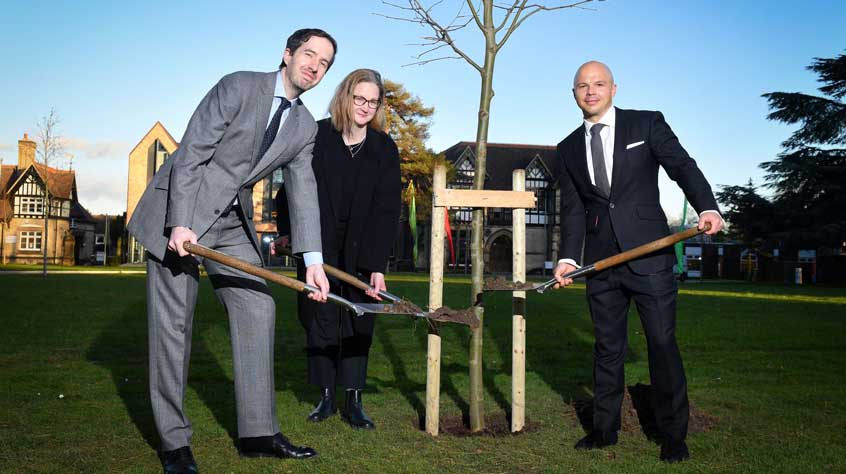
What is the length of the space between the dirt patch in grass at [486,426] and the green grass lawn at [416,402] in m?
0.05

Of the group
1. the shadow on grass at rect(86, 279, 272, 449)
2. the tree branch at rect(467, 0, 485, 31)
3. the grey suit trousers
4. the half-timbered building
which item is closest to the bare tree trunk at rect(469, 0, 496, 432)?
the tree branch at rect(467, 0, 485, 31)

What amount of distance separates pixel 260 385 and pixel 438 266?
4.74 ft

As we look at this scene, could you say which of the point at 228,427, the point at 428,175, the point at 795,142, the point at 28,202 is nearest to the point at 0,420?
the point at 228,427

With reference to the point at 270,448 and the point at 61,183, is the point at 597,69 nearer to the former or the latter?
the point at 270,448

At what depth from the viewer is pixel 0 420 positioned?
5.21 m

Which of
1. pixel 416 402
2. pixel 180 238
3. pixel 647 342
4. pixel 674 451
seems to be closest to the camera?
pixel 180 238

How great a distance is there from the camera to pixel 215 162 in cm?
410

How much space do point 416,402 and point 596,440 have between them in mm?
1829

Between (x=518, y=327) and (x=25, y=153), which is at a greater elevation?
(x=25, y=153)

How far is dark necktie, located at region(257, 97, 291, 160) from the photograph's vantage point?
423 centimetres

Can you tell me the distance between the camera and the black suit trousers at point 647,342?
4598mm

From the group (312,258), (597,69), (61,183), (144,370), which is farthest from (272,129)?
(61,183)

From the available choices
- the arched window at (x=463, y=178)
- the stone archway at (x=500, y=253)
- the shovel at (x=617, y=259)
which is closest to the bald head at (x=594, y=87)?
the shovel at (x=617, y=259)

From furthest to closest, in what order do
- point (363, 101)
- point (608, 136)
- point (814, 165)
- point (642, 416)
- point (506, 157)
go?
point (506, 157) < point (814, 165) < point (642, 416) < point (363, 101) < point (608, 136)
